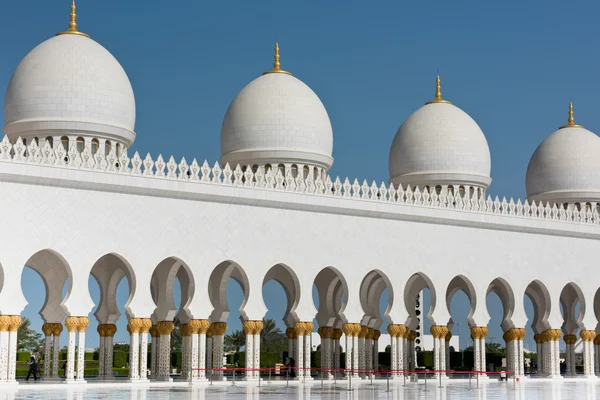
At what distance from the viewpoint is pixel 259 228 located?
2092 cm

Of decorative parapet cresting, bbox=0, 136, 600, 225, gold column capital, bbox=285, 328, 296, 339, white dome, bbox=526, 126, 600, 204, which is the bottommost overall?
gold column capital, bbox=285, 328, 296, 339

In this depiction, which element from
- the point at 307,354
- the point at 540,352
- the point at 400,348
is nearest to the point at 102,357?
the point at 307,354

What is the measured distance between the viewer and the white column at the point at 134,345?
19.2 m

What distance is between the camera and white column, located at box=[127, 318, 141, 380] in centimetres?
1923

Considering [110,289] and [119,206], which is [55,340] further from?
[119,206]

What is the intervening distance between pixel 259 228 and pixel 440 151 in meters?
7.67

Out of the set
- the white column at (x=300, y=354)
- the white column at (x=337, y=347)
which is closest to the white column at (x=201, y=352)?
the white column at (x=300, y=354)

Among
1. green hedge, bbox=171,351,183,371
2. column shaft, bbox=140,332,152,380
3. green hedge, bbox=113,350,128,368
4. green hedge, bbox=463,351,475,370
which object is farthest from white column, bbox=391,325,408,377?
green hedge, bbox=113,350,128,368

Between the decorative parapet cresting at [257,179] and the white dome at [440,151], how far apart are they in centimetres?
69

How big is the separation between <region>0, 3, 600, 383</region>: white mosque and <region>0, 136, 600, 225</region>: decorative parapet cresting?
0.15ft

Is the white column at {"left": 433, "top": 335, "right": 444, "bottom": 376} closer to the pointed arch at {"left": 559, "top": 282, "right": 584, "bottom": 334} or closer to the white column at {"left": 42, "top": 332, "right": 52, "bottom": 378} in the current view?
the pointed arch at {"left": 559, "top": 282, "right": 584, "bottom": 334}

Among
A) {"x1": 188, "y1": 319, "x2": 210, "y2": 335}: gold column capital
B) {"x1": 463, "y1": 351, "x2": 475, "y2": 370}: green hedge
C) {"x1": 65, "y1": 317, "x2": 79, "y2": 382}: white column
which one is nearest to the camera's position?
{"x1": 65, "y1": 317, "x2": 79, "y2": 382}: white column

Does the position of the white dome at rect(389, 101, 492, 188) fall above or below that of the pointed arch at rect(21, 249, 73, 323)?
above

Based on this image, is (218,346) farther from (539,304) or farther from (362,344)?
(539,304)
